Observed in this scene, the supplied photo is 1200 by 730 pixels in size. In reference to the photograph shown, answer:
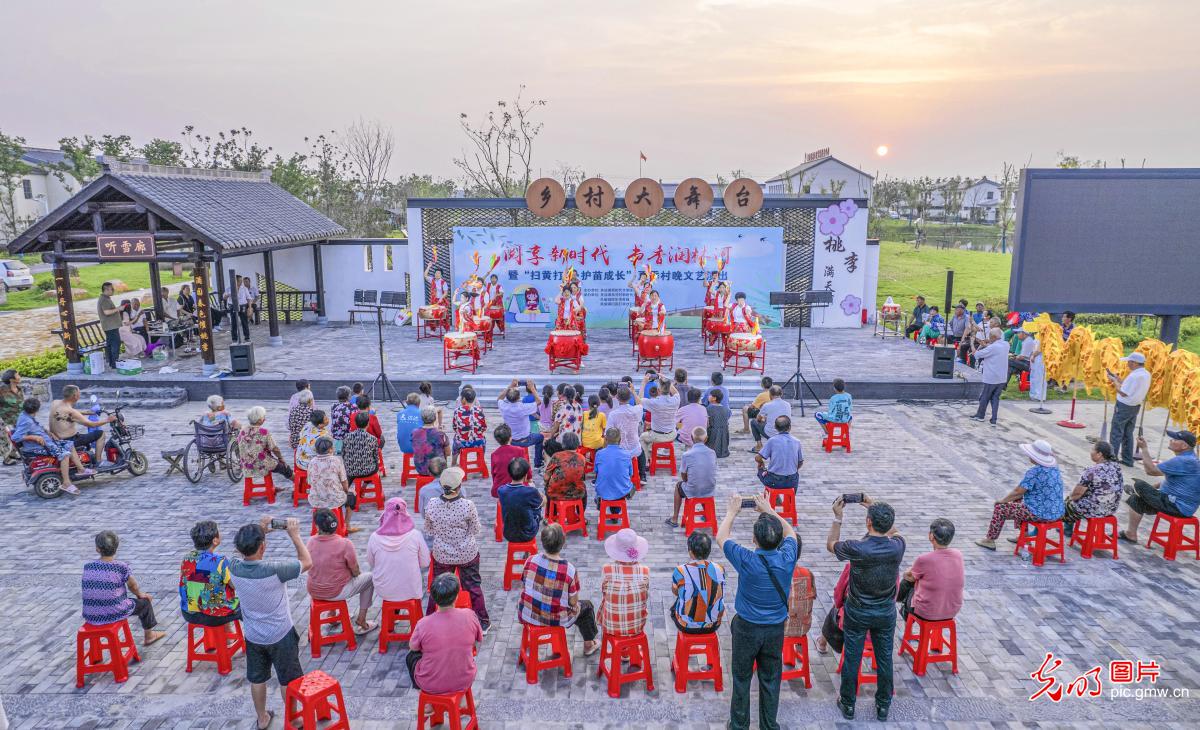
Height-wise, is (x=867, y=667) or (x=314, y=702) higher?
(x=314, y=702)

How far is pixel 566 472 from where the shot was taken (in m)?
7.57

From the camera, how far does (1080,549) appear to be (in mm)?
7711

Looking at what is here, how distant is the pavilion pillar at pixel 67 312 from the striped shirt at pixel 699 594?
13.3m

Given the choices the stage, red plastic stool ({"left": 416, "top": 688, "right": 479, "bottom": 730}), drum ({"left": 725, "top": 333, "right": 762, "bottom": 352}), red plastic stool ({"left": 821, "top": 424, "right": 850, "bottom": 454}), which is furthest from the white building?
red plastic stool ({"left": 416, "top": 688, "right": 479, "bottom": 730})

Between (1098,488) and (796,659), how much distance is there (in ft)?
12.6

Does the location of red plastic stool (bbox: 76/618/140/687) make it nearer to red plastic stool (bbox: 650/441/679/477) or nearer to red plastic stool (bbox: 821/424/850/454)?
red plastic stool (bbox: 650/441/679/477)

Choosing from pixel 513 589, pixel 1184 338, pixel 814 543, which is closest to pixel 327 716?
pixel 513 589

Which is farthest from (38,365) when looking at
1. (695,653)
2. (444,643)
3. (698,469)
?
(695,653)

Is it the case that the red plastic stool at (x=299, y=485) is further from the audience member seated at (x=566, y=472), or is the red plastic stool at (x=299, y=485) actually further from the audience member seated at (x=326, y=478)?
the audience member seated at (x=566, y=472)

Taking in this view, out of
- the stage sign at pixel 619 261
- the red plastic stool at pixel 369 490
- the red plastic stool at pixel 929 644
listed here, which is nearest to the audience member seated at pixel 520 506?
the red plastic stool at pixel 369 490

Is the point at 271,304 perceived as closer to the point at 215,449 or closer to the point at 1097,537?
the point at 215,449

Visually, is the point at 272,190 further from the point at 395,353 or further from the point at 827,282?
the point at 827,282

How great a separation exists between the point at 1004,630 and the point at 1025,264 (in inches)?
211

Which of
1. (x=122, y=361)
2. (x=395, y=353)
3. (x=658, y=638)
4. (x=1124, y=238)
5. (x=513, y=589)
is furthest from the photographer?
(x=395, y=353)
